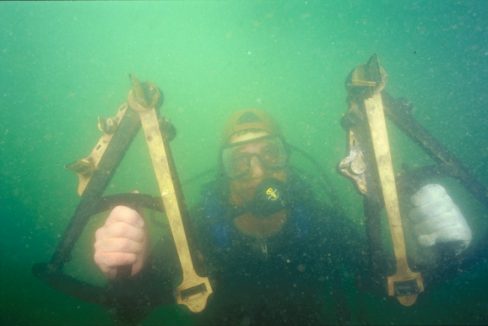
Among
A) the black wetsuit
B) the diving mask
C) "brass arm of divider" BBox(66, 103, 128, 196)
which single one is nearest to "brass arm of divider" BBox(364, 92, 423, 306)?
the black wetsuit

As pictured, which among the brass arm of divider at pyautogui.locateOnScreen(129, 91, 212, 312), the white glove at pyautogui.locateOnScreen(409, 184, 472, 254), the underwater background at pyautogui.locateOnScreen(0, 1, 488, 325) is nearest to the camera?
the brass arm of divider at pyautogui.locateOnScreen(129, 91, 212, 312)

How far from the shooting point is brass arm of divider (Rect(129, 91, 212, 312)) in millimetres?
2420

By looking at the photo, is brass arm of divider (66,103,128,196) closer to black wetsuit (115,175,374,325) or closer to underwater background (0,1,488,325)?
black wetsuit (115,175,374,325)

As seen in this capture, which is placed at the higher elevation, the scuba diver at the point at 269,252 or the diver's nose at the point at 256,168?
the diver's nose at the point at 256,168

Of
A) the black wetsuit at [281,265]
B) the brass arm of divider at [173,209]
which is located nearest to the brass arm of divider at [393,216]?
the black wetsuit at [281,265]

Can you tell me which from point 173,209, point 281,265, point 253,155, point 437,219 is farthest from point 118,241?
point 437,219

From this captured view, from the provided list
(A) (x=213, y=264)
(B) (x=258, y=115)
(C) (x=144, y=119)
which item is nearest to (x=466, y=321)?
(A) (x=213, y=264)

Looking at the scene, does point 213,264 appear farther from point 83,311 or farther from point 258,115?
point 83,311

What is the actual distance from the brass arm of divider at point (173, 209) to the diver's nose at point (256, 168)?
1.80 m

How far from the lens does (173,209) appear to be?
2477 mm

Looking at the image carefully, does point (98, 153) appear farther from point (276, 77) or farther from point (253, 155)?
point (276, 77)

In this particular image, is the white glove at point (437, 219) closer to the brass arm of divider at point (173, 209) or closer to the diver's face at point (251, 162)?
the diver's face at point (251, 162)

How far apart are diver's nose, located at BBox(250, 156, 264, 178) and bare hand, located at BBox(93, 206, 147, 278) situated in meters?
1.92

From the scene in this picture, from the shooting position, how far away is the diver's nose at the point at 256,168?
4.19m
